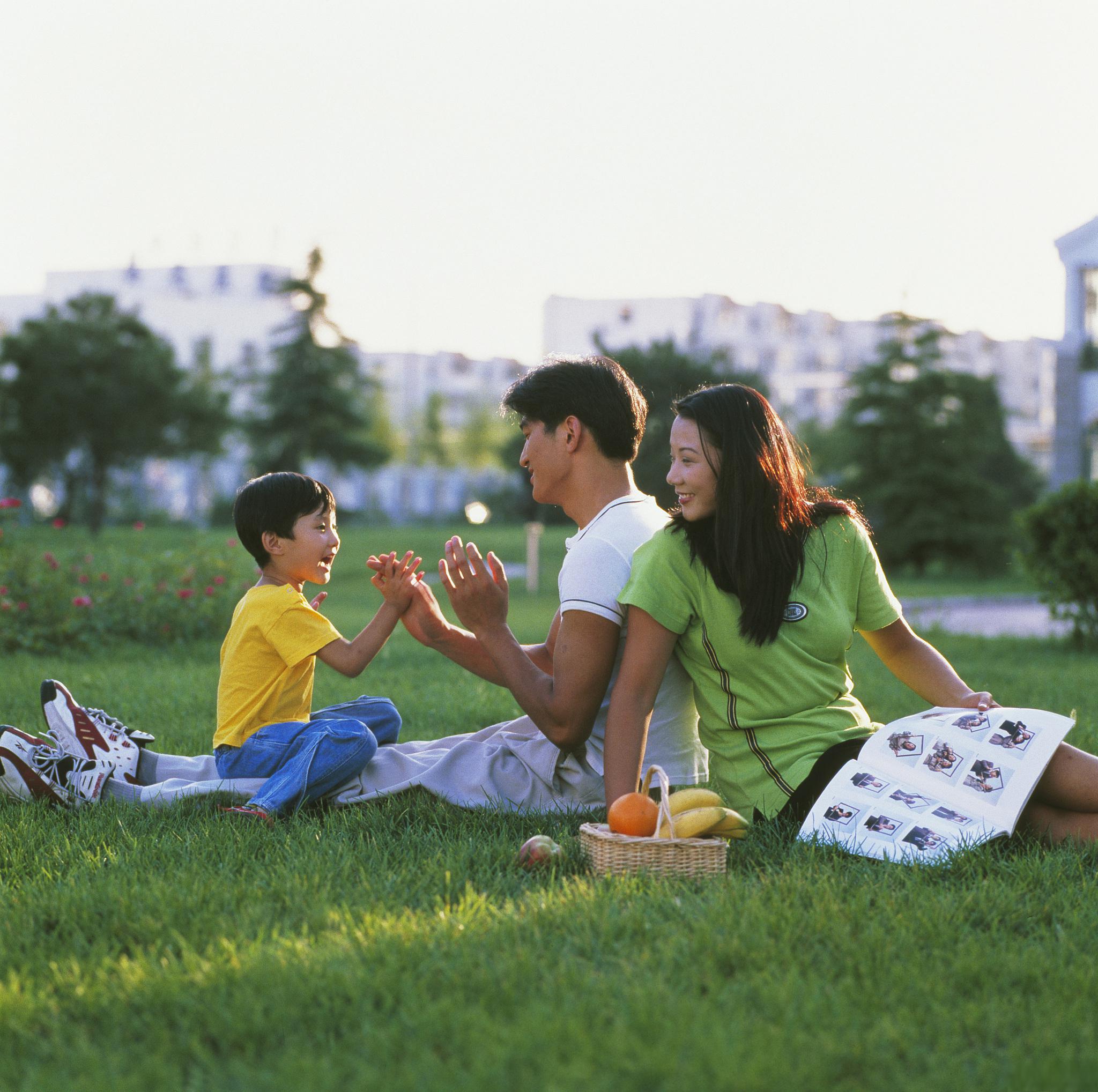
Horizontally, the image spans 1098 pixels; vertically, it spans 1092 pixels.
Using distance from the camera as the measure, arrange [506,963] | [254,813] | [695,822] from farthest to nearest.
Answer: [254,813] < [695,822] < [506,963]

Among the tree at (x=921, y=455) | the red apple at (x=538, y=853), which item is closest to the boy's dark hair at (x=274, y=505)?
the red apple at (x=538, y=853)

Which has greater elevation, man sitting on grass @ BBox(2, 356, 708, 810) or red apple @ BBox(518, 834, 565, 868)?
man sitting on grass @ BBox(2, 356, 708, 810)

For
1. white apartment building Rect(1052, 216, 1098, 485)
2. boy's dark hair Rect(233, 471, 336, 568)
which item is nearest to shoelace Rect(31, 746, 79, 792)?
boy's dark hair Rect(233, 471, 336, 568)

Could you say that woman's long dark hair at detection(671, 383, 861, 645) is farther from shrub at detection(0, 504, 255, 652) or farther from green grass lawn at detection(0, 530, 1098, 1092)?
shrub at detection(0, 504, 255, 652)

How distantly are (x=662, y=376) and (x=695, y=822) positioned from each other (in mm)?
21307

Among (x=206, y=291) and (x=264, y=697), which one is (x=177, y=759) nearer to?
(x=264, y=697)

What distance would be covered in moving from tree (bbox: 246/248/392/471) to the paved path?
21.5 metres

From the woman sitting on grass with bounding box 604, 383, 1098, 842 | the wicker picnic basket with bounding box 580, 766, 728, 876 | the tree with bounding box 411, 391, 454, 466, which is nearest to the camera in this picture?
the wicker picnic basket with bounding box 580, 766, 728, 876

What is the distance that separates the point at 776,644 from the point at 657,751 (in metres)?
0.59

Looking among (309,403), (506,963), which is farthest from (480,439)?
(506,963)

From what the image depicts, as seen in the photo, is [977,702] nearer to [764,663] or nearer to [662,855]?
[764,663]

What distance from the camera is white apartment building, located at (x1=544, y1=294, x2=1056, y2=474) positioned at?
84.9m

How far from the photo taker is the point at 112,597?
9.89m

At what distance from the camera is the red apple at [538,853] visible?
3414mm
